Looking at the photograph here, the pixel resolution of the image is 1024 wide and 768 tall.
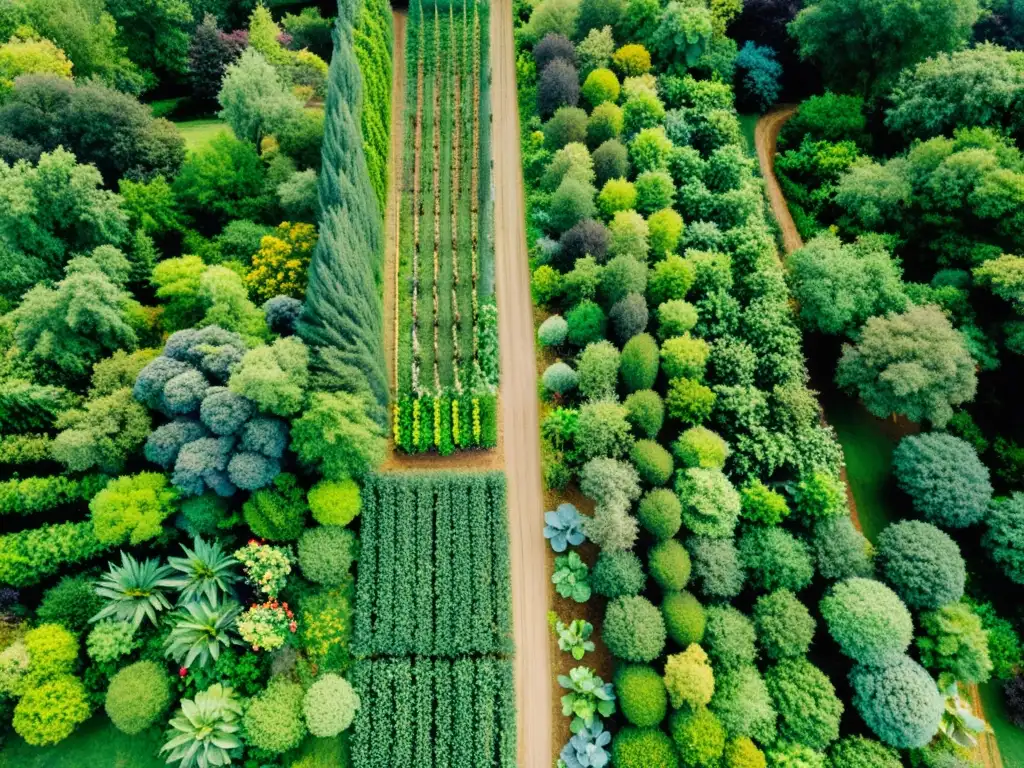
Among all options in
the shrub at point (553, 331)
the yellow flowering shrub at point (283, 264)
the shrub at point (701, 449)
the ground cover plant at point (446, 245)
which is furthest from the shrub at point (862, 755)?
the yellow flowering shrub at point (283, 264)

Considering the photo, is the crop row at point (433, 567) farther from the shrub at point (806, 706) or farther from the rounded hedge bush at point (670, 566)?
the shrub at point (806, 706)

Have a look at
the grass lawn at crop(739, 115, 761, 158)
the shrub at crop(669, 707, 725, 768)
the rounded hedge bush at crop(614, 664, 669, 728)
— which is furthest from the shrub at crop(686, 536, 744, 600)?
the grass lawn at crop(739, 115, 761, 158)

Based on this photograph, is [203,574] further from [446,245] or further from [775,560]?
[775,560]

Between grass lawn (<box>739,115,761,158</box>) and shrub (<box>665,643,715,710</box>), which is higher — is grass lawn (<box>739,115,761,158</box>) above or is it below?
above

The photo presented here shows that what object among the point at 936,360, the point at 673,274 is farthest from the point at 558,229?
the point at 936,360

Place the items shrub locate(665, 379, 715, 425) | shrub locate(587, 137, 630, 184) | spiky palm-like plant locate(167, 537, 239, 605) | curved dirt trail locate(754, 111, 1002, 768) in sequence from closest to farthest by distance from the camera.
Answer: spiky palm-like plant locate(167, 537, 239, 605)
curved dirt trail locate(754, 111, 1002, 768)
shrub locate(665, 379, 715, 425)
shrub locate(587, 137, 630, 184)

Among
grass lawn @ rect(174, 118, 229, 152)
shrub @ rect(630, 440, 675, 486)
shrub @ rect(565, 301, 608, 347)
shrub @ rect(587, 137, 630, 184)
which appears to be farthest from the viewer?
grass lawn @ rect(174, 118, 229, 152)

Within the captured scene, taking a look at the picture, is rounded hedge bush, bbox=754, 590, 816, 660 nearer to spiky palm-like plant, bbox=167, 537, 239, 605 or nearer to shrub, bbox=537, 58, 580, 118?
A: spiky palm-like plant, bbox=167, 537, 239, 605
